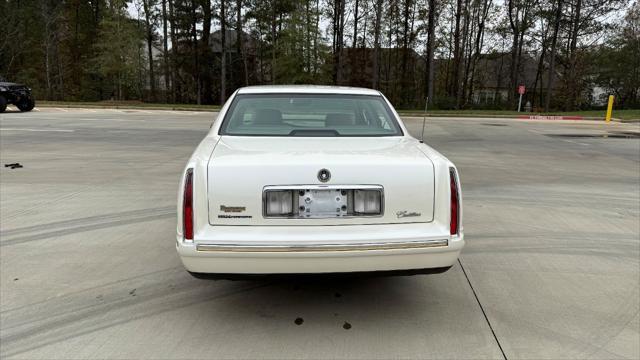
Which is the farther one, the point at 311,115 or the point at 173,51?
the point at 173,51

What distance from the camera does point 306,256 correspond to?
8.83 ft

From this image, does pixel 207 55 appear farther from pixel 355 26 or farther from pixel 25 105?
pixel 25 105

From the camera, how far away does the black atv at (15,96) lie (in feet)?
68.0

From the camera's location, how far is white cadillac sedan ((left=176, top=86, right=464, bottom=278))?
271cm

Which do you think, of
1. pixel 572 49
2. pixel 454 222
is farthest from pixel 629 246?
pixel 572 49

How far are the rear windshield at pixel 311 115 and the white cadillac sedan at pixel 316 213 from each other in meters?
0.90

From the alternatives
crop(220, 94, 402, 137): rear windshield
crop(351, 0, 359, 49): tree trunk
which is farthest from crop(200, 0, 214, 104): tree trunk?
crop(220, 94, 402, 137): rear windshield

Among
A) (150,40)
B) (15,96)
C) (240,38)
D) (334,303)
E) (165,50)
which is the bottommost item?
(334,303)

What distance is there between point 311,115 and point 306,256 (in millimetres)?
1785

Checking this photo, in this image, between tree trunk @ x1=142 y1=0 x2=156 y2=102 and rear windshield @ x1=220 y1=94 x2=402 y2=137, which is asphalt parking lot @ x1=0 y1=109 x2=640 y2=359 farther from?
tree trunk @ x1=142 y1=0 x2=156 y2=102

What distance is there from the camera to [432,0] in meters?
36.8

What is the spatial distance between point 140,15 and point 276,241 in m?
45.9

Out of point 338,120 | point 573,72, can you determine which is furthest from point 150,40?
point 338,120

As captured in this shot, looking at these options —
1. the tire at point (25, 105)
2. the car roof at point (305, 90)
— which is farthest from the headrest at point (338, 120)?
the tire at point (25, 105)
